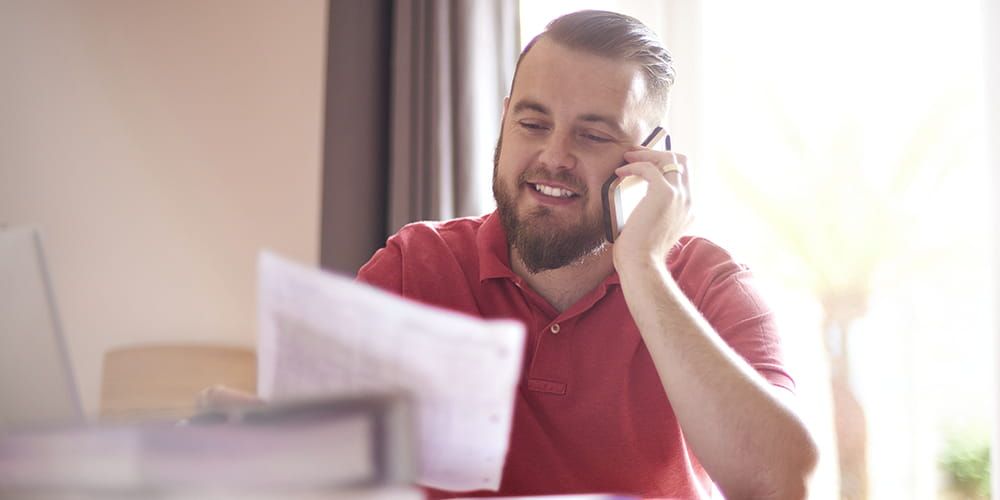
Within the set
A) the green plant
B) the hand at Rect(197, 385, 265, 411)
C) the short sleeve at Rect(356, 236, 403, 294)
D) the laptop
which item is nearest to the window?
the green plant

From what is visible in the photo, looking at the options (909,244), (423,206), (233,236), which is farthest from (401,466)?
(233,236)

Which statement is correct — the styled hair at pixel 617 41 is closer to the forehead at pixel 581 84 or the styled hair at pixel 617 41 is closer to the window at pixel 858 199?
the forehead at pixel 581 84

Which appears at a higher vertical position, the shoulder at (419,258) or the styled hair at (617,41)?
the styled hair at (617,41)

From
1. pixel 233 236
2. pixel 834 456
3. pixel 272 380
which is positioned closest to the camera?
pixel 272 380

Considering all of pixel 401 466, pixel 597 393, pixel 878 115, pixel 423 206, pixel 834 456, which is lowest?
pixel 834 456

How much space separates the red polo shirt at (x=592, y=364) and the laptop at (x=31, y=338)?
25.6 inches

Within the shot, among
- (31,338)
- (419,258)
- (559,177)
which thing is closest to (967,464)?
(559,177)

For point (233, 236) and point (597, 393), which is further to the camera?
point (233, 236)

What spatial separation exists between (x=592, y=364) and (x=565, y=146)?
1.15ft

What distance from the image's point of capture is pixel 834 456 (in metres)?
2.67

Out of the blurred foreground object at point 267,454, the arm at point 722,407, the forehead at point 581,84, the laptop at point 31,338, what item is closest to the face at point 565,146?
the forehead at point 581,84

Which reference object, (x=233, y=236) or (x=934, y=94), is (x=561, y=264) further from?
(x=233, y=236)

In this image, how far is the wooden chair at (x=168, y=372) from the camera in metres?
2.85

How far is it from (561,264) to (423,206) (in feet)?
3.52
